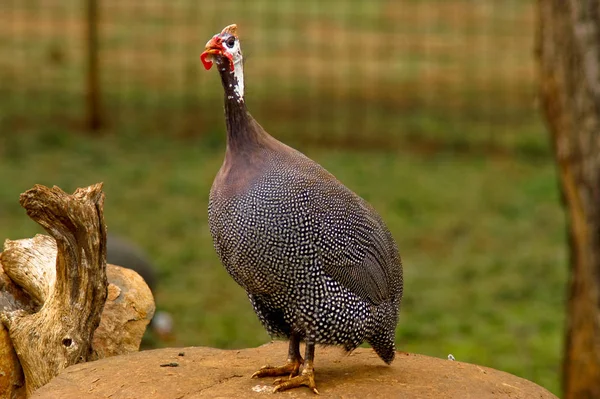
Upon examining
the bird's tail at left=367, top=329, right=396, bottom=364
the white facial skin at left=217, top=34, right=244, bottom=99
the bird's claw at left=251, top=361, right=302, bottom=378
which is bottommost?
the bird's claw at left=251, top=361, right=302, bottom=378

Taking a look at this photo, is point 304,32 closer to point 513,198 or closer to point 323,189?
point 513,198

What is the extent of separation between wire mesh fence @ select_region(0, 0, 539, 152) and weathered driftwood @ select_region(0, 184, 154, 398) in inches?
311

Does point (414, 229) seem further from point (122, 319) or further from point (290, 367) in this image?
point (290, 367)

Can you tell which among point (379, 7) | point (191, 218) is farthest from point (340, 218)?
point (379, 7)

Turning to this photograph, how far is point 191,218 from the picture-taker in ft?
32.6

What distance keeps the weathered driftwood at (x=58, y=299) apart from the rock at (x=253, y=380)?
19 centimetres

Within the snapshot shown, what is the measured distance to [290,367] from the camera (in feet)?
13.3

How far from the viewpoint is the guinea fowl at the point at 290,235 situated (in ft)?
12.0

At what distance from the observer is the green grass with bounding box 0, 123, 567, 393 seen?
Result: 7703 millimetres

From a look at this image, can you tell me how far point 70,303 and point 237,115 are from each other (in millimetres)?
1129

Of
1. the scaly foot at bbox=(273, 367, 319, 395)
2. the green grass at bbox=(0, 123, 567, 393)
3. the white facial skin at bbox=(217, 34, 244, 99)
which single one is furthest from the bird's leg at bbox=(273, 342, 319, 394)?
the green grass at bbox=(0, 123, 567, 393)

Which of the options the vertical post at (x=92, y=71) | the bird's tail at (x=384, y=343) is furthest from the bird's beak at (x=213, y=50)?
the vertical post at (x=92, y=71)

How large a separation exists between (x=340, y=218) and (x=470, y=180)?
7.75 meters

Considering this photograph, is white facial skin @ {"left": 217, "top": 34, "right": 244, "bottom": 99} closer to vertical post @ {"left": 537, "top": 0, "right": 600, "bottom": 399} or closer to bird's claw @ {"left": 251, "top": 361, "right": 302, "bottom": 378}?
bird's claw @ {"left": 251, "top": 361, "right": 302, "bottom": 378}
